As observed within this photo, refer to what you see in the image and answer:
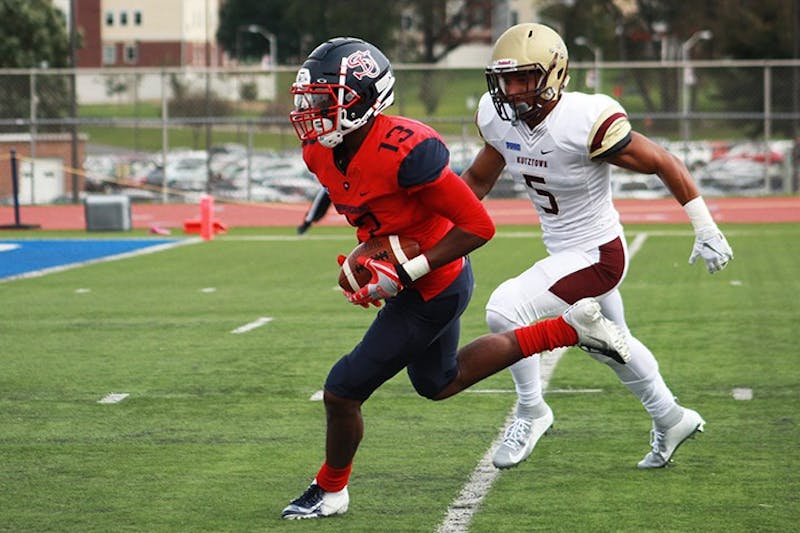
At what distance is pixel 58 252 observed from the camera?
62.1 ft

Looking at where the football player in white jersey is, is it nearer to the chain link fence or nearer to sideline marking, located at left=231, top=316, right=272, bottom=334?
sideline marking, located at left=231, top=316, right=272, bottom=334

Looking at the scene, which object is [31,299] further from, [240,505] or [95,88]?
[95,88]

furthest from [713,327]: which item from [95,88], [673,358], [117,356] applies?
[95,88]

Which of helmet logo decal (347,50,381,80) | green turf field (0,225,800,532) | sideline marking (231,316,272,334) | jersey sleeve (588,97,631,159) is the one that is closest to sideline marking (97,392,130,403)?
green turf field (0,225,800,532)

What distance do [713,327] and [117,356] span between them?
13.7 ft

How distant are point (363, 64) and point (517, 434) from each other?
1.77 metres

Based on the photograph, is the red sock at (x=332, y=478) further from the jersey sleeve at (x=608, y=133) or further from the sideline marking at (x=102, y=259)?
the sideline marking at (x=102, y=259)

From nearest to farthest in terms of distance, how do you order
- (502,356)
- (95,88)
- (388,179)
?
(388,179) < (502,356) < (95,88)

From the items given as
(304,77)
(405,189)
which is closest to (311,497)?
(405,189)

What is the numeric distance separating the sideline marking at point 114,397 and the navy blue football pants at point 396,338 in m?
2.93

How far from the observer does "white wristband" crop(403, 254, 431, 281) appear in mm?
5668

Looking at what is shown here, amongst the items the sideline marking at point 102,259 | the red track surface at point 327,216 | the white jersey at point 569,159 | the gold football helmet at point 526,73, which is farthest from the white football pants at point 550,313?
the red track surface at point 327,216

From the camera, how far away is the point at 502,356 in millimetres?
6055

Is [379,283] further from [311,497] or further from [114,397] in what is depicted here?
[114,397]
